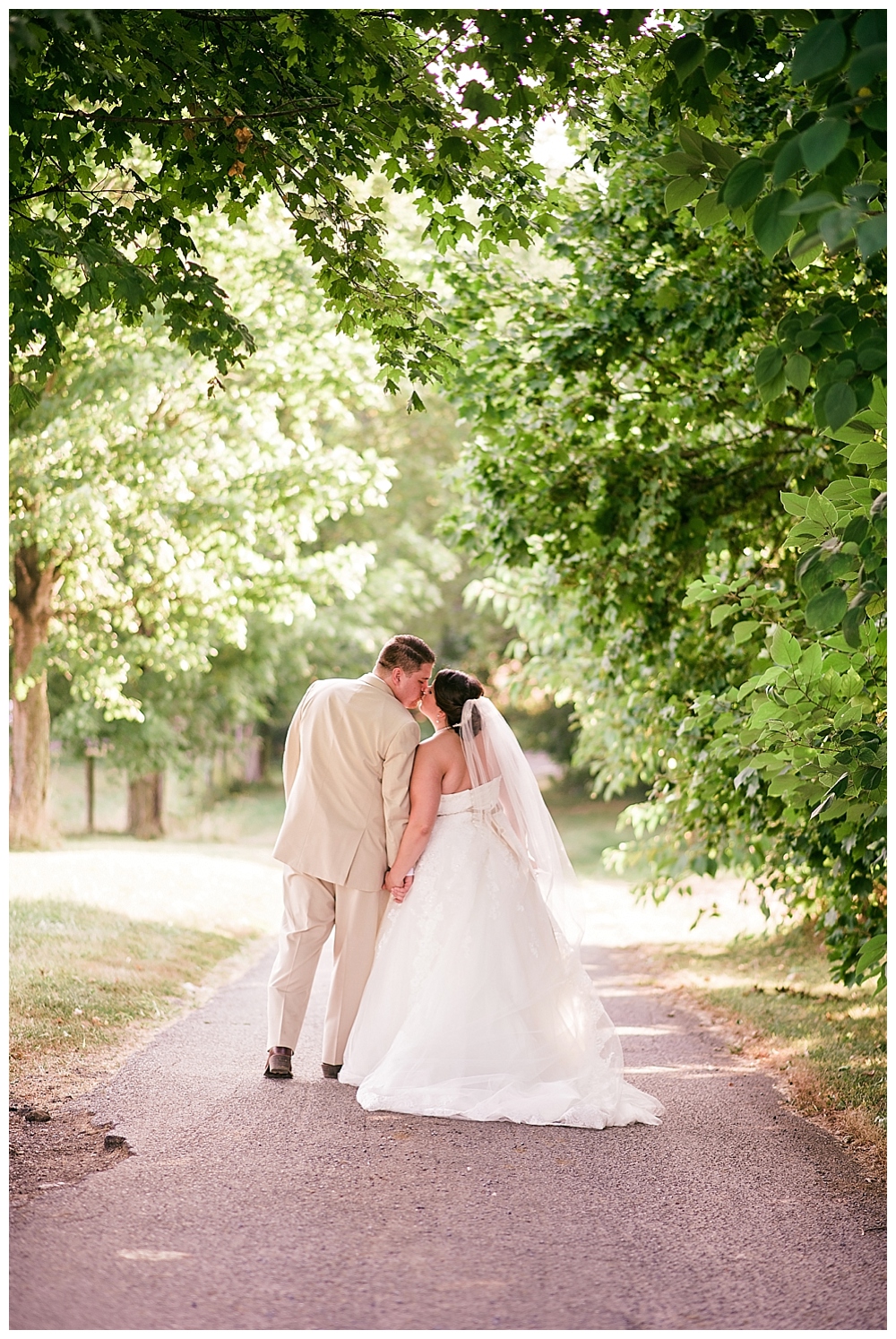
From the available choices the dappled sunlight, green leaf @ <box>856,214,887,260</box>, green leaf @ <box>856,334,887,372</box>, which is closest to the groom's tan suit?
green leaf @ <box>856,334,887,372</box>

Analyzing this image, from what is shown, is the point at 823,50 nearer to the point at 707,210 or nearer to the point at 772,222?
the point at 772,222

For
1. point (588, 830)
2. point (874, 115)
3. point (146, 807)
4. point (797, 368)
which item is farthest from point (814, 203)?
point (588, 830)

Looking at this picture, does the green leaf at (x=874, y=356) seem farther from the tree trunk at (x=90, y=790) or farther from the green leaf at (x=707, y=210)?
the tree trunk at (x=90, y=790)

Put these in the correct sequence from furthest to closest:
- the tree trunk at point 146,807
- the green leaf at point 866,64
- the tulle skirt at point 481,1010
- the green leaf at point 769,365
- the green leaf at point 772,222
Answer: the tree trunk at point 146,807, the tulle skirt at point 481,1010, the green leaf at point 769,365, the green leaf at point 772,222, the green leaf at point 866,64

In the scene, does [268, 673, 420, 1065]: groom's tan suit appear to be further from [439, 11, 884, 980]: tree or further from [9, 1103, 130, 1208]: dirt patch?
[439, 11, 884, 980]: tree

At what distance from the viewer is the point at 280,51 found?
5.91m

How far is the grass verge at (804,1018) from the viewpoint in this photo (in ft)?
19.7

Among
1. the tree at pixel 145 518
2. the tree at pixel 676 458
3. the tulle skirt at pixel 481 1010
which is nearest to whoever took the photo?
the tulle skirt at pixel 481 1010

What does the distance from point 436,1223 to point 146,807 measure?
2247 cm

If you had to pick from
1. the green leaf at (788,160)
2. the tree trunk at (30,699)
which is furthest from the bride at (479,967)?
the tree trunk at (30,699)

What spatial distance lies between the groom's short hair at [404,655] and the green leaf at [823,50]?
4212 millimetres

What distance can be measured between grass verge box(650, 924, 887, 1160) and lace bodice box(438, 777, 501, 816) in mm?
2250

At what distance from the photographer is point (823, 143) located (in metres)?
2.89

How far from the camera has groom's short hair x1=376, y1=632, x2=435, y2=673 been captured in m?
6.94
